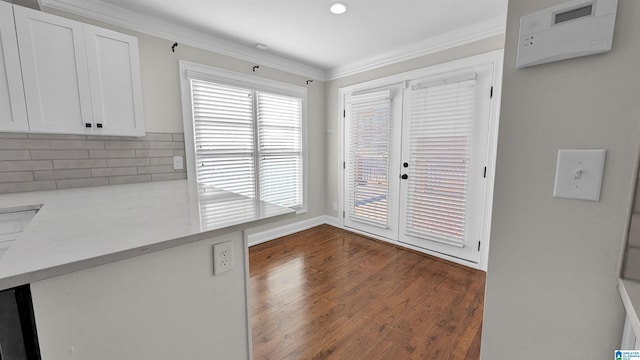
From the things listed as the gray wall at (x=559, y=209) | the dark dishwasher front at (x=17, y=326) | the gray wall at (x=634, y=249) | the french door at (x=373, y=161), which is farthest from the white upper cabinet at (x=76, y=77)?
the gray wall at (x=634, y=249)

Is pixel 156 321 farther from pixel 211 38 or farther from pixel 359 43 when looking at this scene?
pixel 359 43

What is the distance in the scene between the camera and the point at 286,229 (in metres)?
3.65

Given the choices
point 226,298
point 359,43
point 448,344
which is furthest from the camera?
point 359,43

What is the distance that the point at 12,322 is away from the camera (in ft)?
2.06

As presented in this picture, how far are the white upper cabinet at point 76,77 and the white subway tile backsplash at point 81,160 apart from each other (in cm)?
34

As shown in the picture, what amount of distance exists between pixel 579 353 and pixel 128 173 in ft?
9.64

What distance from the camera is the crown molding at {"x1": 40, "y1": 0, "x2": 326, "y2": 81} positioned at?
2.00 m

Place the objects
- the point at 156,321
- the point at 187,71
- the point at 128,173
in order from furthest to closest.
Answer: the point at 187,71 < the point at 128,173 < the point at 156,321

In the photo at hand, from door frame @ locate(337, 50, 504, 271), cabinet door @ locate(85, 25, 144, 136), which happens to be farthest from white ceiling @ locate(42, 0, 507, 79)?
cabinet door @ locate(85, 25, 144, 136)

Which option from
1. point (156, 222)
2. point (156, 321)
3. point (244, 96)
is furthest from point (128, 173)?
point (156, 321)

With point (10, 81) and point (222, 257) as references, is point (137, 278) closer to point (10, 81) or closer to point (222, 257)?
point (222, 257)

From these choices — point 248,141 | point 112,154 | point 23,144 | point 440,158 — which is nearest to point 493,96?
point 440,158

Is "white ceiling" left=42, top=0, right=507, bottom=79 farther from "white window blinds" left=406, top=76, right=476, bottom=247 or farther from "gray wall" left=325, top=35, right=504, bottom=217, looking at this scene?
"white window blinds" left=406, top=76, right=476, bottom=247

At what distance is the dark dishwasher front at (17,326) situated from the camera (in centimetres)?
62
